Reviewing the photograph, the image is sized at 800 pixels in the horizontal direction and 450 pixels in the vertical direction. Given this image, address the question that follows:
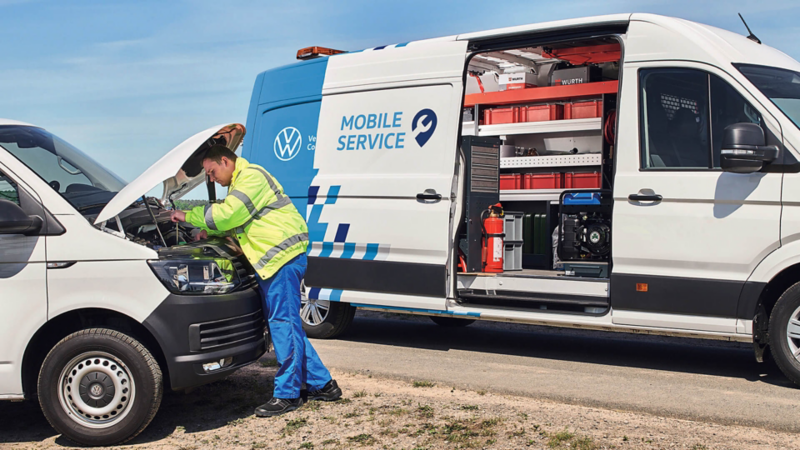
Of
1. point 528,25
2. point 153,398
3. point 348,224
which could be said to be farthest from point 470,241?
point 153,398

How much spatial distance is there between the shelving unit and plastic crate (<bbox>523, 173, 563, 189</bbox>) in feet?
0.36

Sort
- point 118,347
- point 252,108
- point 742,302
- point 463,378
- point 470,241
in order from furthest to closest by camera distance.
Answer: point 252,108 → point 470,241 → point 463,378 → point 742,302 → point 118,347

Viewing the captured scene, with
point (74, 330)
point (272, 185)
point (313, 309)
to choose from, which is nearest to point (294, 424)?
point (74, 330)

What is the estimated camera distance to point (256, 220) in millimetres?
5238

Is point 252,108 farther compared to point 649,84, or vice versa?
point 252,108

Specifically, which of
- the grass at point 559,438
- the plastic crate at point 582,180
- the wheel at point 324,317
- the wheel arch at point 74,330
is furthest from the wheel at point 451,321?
the wheel arch at point 74,330

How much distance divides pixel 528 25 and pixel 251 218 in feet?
10.3

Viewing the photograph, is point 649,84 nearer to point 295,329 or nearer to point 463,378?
point 463,378

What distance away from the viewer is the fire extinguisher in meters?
7.50

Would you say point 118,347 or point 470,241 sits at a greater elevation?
point 470,241

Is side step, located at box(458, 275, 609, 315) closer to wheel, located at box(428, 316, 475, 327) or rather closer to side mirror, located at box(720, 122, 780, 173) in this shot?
side mirror, located at box(720, 122, 780, 173)

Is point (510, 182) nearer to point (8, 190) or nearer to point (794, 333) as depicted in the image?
point (794, 333)

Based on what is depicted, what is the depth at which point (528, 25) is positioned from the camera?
681 cm

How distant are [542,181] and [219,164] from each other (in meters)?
4.32
